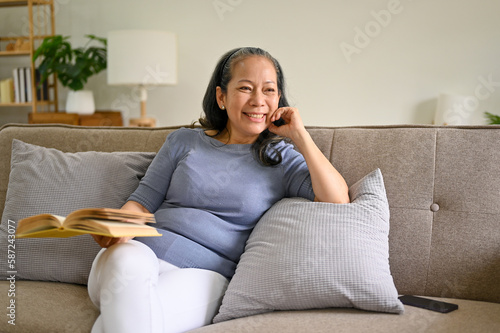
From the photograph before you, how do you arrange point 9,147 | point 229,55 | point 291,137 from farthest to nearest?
point 9,147
point 229,55
point 291,137

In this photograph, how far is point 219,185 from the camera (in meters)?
1.60

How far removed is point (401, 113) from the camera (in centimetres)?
355

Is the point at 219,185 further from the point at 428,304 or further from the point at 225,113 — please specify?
the point at 428,304

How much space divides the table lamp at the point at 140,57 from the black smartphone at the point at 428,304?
2.57m

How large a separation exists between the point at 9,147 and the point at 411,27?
2.54 metres

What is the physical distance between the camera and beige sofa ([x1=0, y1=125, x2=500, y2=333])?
55.8 inches

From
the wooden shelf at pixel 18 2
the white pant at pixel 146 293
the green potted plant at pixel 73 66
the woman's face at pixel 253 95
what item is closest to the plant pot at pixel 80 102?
the green potted plant at pixel 73 66

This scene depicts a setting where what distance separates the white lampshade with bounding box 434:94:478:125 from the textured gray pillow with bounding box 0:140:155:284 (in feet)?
6.86

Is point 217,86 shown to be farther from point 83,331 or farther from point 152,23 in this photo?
point 152,23

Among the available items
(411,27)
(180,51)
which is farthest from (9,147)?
(411,27)

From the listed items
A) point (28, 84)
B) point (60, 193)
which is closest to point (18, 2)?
point (28, 84)

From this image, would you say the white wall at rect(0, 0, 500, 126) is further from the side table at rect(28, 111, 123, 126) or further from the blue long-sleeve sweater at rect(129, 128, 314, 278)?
the blue long-sleeve sweater at rect(129, 128, 314, 278)

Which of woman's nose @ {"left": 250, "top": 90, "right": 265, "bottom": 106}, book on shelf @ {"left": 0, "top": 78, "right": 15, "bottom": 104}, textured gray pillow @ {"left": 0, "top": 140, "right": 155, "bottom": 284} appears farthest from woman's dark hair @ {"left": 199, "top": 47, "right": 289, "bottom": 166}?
book on shelf @ {"left": 0, "top": 78, "right": 15, "bottom": 104}

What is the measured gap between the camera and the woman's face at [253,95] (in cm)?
168
